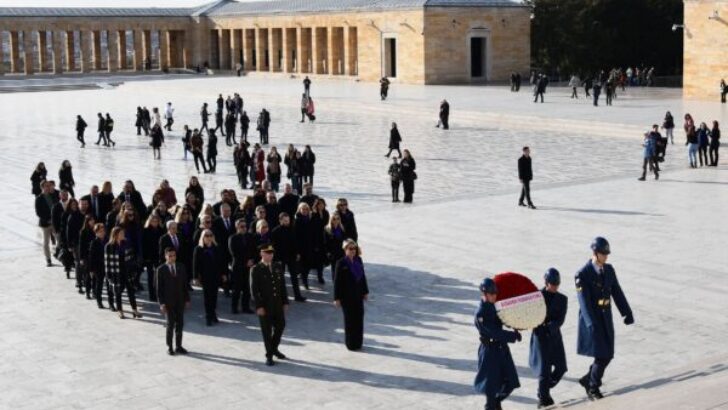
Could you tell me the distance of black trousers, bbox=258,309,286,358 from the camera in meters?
9.71

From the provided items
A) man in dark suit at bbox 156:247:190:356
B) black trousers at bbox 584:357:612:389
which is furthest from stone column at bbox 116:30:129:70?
black trousers at bbox 584:357:612:389

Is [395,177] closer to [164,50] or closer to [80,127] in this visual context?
[80,127]

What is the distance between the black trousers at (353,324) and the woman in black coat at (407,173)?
27.5ft

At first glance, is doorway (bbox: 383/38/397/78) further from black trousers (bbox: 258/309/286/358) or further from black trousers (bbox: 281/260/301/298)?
black trousers (bbox: 258/309/286/358)

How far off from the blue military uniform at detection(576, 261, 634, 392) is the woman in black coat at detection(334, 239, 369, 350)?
2653 mm

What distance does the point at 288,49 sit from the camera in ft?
206

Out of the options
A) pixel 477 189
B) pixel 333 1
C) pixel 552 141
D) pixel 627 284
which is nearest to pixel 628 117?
pixel 552 141

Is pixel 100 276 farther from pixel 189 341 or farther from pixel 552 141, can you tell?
pixel 552 141

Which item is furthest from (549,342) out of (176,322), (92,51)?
(92,51)

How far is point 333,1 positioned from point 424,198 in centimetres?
4119

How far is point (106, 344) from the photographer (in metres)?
10.5

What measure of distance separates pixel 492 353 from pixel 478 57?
4599cm

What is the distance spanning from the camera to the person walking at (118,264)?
37.7 feet

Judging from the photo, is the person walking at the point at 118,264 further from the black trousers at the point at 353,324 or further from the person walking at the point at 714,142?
the person walking at the point at 714,142
